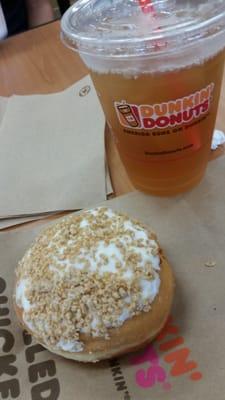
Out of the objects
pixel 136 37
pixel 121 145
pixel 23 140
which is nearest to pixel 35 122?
pixel 23 140

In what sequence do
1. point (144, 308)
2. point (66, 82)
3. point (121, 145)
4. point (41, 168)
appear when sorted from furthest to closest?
point (66, 82)
point (41, 168)
point (121, 145)
point (144, 308)

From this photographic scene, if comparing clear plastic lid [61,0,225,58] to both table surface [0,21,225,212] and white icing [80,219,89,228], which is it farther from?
table surface [0,21,225,212]

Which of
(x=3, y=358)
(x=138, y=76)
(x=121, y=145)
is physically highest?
(x=138, y=76)

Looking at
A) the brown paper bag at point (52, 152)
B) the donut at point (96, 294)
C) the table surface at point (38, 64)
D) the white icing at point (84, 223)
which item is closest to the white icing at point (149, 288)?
the donut at point (96, 294)

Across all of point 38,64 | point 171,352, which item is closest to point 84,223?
point 171,352

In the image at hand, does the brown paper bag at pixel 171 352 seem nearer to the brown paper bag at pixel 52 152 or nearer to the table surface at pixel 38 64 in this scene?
the brown paper bag at pixel 52 152

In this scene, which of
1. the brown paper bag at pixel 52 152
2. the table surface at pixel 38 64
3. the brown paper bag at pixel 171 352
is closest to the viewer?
the brown paper bag at pixel 171 352

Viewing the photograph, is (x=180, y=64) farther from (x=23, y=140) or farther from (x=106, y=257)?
(x=23, y=140)
